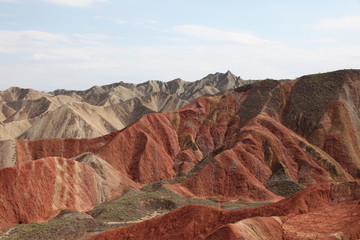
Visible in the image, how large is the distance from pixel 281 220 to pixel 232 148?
37.0 m

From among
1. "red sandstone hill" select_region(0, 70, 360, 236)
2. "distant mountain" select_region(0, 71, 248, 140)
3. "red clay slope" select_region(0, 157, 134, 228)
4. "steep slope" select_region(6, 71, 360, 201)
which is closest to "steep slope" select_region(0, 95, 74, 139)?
"distant mountain" select_region(0, 71, 248, 140)

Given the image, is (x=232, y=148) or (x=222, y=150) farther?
(x=222, y=150)

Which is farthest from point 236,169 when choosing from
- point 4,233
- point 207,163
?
point 4,233

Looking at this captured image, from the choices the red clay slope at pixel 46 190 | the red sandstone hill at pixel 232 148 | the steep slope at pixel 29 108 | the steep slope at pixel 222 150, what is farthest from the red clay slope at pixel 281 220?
the steep slope at pixel 29 108

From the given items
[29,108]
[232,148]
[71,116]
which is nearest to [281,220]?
[232,148]

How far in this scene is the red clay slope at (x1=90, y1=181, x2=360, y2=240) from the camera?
3375 centimetres

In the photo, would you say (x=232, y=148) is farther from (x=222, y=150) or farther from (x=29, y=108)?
(x=29, y=108)

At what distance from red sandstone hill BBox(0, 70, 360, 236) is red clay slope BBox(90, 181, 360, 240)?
68.2ft

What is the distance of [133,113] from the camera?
15088 cm

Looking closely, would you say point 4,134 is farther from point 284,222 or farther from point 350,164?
point 284,222

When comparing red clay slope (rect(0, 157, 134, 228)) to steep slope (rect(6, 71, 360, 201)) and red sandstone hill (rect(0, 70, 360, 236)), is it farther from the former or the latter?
steep slope (rect(6, 71, 360, 201))

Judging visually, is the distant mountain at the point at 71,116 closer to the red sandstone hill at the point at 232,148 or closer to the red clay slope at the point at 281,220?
the red sandstone hill at the point at 232,148

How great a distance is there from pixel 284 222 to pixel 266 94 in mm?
55941

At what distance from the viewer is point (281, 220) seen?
37.4m
